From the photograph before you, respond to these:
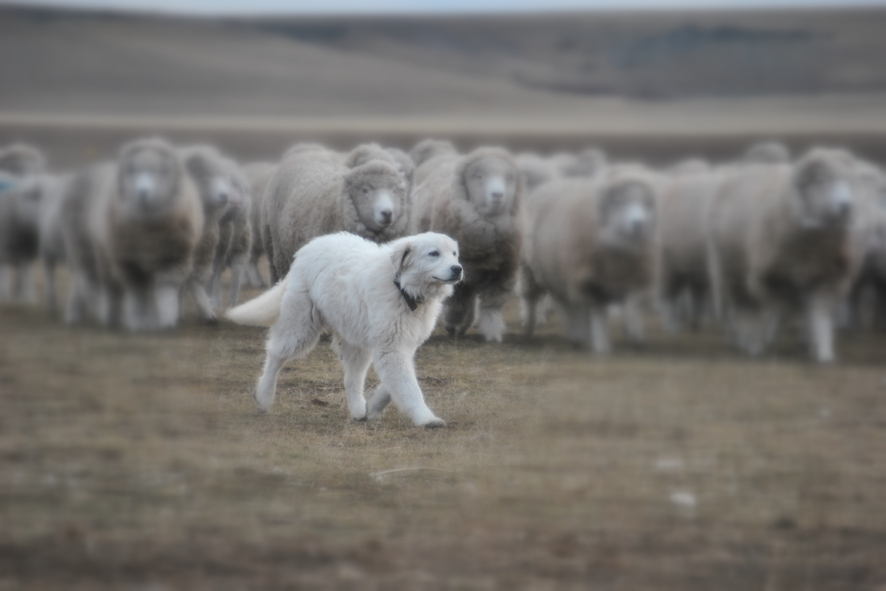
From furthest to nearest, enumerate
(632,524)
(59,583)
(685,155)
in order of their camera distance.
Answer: (685,155)
(632,524)
(59,583)

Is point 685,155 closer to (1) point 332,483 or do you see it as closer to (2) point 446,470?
(2) point 446,470

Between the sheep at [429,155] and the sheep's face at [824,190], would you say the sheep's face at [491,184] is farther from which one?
the sheep's face at [824,190]

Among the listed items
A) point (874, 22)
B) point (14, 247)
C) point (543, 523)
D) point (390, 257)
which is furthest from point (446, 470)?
point (874, 22)

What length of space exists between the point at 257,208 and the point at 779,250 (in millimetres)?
5474

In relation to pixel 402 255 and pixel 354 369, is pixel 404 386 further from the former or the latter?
pixel 402 255

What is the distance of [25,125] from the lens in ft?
13.4

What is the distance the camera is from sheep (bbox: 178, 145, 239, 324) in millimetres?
4742

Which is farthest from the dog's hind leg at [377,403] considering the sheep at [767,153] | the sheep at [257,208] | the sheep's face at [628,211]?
the sheep at [257,208]

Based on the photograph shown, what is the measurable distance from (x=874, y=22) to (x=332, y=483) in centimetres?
316

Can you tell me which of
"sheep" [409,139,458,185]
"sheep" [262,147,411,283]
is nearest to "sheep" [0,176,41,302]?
"sheep" [262,147,411,283]

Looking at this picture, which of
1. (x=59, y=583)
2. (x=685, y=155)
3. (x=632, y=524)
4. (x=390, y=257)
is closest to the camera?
(x=59, y=583)

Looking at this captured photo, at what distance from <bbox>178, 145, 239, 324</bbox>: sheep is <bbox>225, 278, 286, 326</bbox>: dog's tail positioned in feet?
0.81

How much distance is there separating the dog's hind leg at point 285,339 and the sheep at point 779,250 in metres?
2.31

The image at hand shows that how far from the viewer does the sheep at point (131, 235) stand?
423cm
